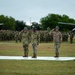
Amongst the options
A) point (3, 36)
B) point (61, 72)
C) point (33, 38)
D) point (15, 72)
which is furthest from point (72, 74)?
point (3, 36)

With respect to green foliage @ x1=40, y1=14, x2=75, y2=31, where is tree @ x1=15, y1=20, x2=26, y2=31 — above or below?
below

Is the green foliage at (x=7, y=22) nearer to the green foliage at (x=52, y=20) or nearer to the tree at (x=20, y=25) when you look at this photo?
the tree at (x=20, y=25)

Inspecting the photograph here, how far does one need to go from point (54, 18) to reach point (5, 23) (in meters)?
29.2

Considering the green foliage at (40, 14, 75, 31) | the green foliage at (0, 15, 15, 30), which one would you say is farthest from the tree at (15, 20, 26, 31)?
the green foliage at (40, 14, 75, 31)

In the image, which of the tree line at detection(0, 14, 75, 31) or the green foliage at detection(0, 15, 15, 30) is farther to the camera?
the green foliage at detection(0, 15, 15, 30)

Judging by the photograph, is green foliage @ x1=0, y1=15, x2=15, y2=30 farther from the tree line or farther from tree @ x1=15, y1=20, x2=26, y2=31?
tree @ x1=15, y1=20, x2=26, y2=31

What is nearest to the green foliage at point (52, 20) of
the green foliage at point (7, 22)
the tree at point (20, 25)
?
the green foliage at point (7, 22)

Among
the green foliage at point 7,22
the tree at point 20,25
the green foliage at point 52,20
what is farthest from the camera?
the green foliage at point 52,20

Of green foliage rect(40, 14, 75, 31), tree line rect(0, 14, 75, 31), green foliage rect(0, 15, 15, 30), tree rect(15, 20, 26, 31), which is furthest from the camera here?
green foliage rect(40, 14, 75, 31)

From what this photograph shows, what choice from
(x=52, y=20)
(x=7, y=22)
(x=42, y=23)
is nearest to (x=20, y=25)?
(x=7, y=22)

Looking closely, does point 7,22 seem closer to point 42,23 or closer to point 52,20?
point 42,23

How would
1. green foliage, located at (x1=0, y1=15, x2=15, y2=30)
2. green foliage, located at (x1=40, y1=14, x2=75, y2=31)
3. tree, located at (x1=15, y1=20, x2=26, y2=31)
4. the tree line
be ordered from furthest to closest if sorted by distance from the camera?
green foliage, located at (x1=40, y1=14, x2=75, y2=31)
green foliage, located at (x1=0, y1=15, x2=15, y2=30)
the tree line
tree, located at (x1=15, y1=20, x2=26, y2=31)

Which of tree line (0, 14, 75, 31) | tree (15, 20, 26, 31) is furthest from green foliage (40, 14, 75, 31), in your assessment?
tree (15, 20, 26, 31)

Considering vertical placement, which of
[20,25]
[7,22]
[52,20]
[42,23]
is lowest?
[20,25]
